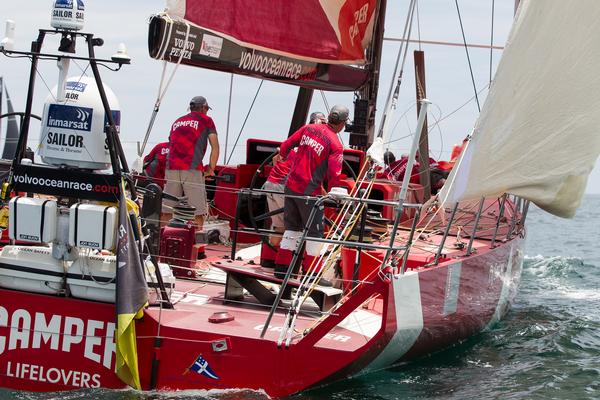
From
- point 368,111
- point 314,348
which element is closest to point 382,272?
point 314,348

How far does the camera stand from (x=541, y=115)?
24.6ft

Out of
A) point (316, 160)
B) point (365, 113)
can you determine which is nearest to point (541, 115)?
point (316, 160)

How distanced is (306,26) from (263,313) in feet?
11.1

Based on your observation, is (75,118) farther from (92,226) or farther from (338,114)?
(338,114)

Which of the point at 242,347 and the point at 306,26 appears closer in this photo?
the point at 242,347

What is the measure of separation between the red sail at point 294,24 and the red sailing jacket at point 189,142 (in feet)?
2.72

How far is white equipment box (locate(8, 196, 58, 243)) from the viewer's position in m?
6.76

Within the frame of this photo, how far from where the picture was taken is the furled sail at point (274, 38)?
852cm

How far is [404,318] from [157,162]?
4.42m

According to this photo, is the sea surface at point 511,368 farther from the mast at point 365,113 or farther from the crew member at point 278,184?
the mast at point 365,113

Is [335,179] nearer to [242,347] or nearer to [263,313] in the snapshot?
[263,313]

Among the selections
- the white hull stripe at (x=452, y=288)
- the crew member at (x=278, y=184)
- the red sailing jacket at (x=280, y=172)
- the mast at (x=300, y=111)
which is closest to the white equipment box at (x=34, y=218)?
the crew member at (x=278, y=184)

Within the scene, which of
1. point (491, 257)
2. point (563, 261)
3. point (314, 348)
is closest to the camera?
point (314, 348)

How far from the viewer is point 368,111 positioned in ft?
38.0
